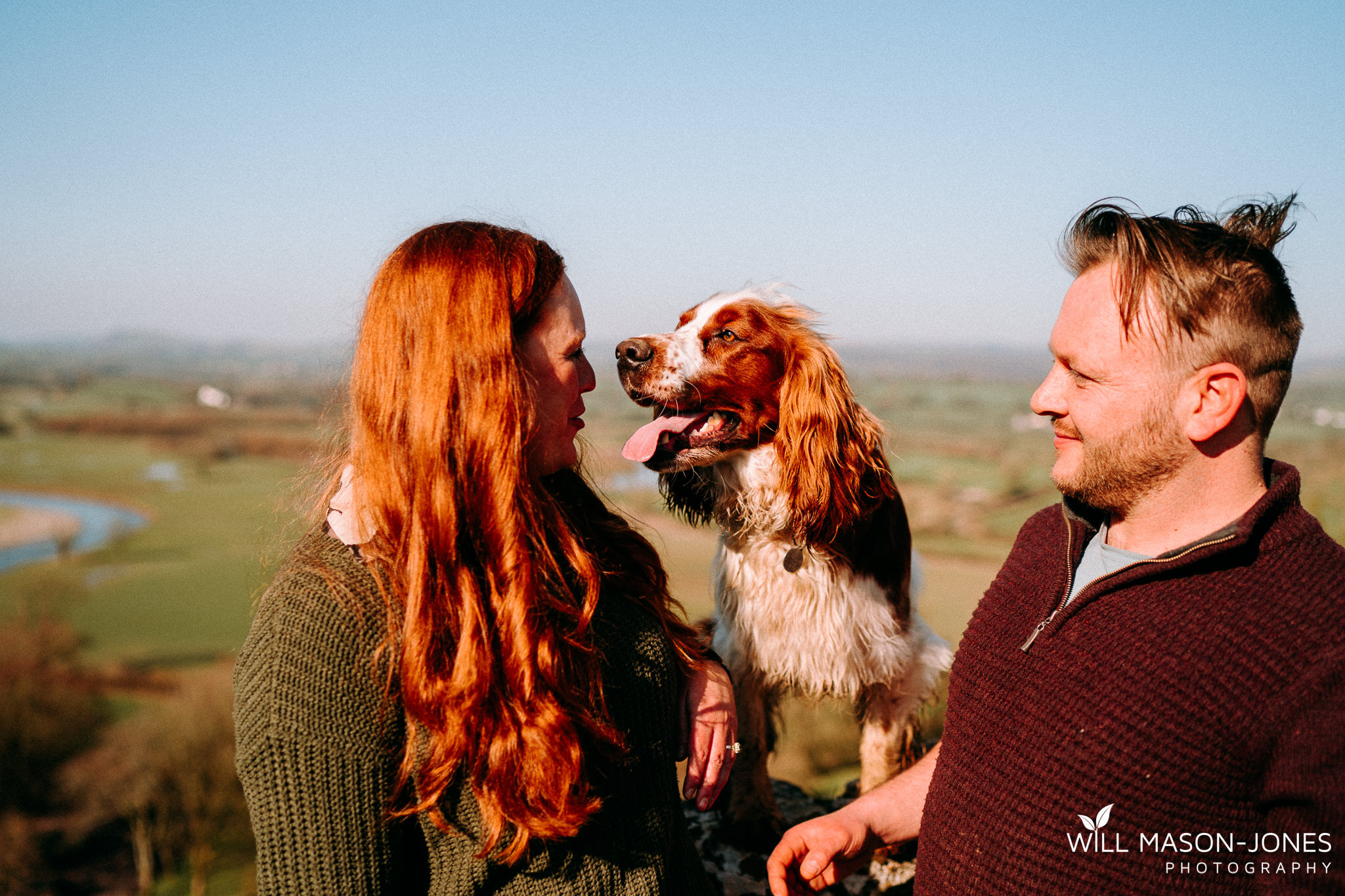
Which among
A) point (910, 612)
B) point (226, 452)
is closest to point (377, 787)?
point (910, 612)

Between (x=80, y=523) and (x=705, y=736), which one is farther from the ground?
(x=705, y=736)

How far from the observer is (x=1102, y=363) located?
5.38 ft

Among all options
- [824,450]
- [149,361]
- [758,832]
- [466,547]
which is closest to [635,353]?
[824,450]

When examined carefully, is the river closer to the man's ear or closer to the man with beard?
the man with beard

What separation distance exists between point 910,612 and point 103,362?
25.3 m

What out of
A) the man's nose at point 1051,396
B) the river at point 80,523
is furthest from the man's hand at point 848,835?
the river at point 80,523

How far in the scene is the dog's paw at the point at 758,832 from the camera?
2963 millimetres

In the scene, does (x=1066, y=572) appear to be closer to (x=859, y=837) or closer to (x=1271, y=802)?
(x=1271, y=802)

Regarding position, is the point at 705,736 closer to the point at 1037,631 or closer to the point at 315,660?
the point at 1037,631

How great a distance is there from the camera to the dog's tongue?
293 centimetres

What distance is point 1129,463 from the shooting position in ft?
5.32

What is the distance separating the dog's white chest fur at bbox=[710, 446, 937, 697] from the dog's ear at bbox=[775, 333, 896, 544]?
3.8 inches

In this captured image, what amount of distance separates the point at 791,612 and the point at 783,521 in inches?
14.2

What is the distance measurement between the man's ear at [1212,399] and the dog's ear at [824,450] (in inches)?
55.6
